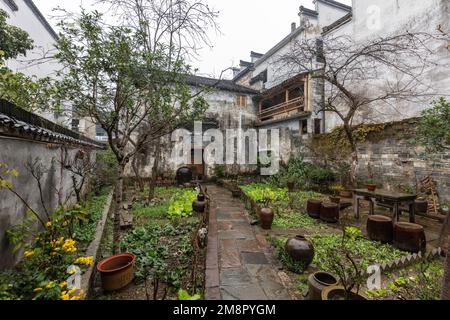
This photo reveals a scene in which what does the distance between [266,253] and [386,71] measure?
37.0ft

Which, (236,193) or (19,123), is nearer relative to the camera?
(19,123)

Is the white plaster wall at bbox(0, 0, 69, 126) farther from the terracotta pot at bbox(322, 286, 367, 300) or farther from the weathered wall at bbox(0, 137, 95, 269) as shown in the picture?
the terracotta pot at bbox(322, 286, 367, 300)

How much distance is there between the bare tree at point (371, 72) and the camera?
796 centimetres

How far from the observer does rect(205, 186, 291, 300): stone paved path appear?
3262 mm

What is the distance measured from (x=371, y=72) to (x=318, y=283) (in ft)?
39.9

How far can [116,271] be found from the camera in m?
3.25

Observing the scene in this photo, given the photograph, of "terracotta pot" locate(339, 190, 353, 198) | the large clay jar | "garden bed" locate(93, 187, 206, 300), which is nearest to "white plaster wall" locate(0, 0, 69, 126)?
"garden bed" locate(93, 187, 206, 300)

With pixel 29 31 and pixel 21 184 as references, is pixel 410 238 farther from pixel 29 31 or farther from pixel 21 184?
pixel 29 31

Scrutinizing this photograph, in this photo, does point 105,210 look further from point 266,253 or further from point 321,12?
point 321,12

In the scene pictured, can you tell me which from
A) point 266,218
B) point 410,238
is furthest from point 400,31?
point 266,218
